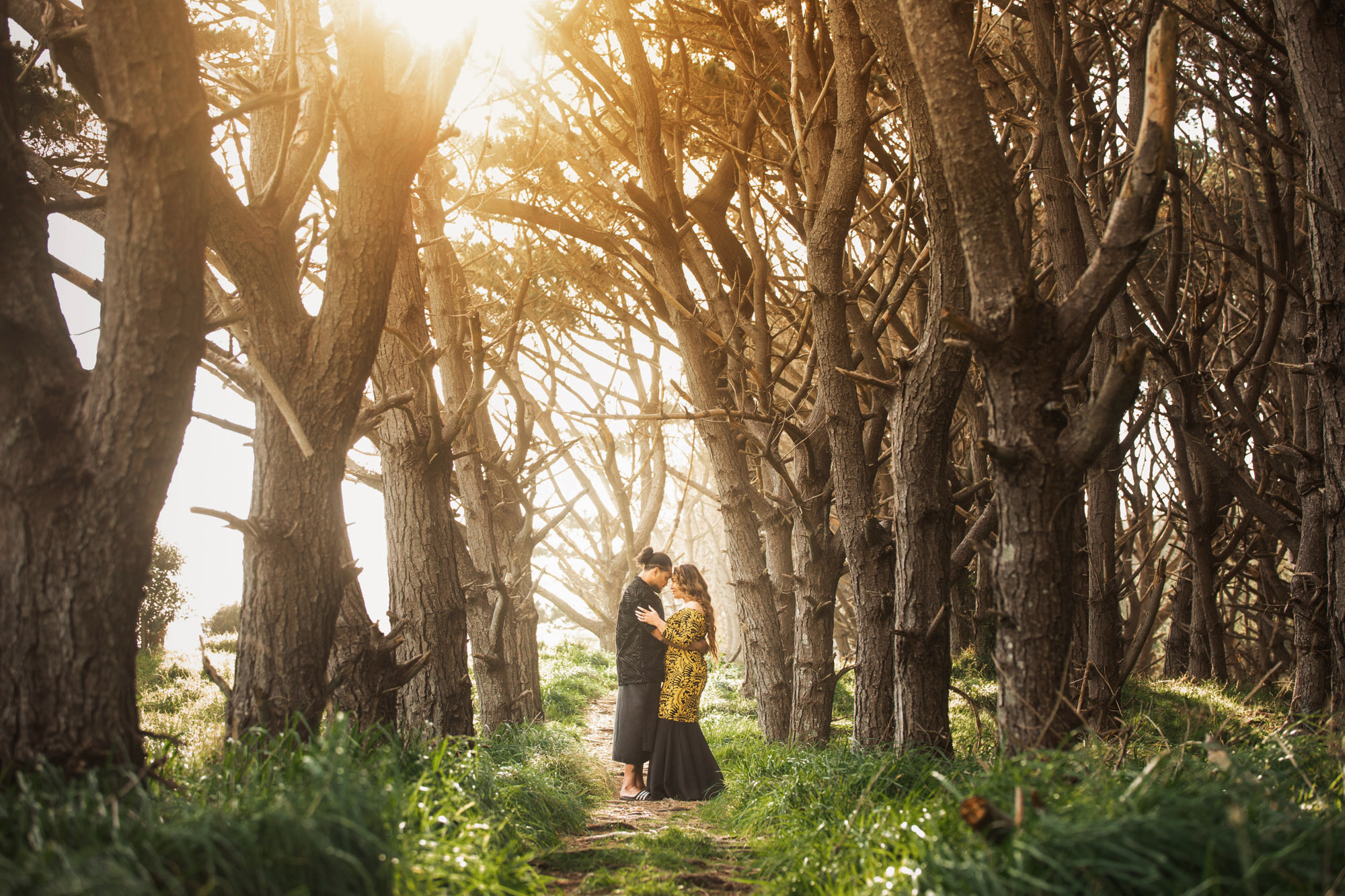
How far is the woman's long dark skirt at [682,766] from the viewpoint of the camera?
627 centimetres

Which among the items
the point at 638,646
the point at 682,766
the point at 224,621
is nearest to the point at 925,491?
the point at 638,646

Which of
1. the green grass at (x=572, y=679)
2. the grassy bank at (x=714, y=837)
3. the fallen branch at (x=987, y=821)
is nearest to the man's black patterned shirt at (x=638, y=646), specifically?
the grassy bank at (x=714, y=837)

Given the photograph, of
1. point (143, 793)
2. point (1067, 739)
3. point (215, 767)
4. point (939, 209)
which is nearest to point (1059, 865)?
point (1067, 739)

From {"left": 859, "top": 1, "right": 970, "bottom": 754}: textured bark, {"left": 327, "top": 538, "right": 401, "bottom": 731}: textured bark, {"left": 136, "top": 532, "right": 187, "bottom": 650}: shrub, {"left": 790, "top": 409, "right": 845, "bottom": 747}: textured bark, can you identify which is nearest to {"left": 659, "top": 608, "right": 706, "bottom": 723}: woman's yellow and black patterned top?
{"left": 790, "top": 409, "right": 845, "bottom": 747}: textured bark

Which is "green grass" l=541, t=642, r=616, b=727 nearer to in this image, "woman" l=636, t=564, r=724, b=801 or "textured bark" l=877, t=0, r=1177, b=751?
"woman" l=636, t=564, r=724, b=801

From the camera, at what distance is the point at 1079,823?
6.69 feet

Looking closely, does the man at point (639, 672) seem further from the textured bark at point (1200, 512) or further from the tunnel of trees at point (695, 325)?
the textured bark at point (1200, 512)

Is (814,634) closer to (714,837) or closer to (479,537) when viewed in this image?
(714,837)

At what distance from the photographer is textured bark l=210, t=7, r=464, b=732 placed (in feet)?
→ 10.7

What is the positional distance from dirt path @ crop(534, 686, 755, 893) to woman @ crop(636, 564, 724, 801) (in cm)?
103

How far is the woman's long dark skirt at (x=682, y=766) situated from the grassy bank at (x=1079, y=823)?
2101 mm

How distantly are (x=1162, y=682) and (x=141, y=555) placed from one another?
35.3ft

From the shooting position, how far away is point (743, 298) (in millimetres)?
7199

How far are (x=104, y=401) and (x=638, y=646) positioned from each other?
4.62 meters
